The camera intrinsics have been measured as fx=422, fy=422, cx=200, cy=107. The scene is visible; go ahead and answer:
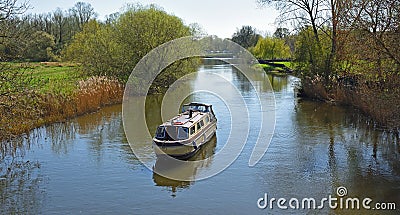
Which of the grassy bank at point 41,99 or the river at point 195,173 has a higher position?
the grassy bank at point 41,99

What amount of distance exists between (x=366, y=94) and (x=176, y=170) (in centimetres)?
1040

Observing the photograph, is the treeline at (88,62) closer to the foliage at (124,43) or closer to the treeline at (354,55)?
the foliage at (124,43)

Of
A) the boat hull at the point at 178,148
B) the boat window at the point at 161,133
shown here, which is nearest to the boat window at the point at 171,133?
the boat window at the point at 161,133

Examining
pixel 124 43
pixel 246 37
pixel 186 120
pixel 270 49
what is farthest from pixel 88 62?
pixel 246 37

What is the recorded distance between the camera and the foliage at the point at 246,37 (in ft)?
311

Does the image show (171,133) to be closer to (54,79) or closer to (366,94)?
(366,94)

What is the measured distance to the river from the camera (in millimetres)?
10227

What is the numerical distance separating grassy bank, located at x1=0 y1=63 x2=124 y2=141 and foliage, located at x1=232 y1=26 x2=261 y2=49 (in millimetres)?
66131

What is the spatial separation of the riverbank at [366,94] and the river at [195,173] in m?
0.93

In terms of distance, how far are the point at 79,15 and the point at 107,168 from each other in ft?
210

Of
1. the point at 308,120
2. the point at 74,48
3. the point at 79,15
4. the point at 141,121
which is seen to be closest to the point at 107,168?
the point at 141,121

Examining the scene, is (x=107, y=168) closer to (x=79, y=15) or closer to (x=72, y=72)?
(x=72, y=72)

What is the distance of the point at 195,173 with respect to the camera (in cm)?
1278

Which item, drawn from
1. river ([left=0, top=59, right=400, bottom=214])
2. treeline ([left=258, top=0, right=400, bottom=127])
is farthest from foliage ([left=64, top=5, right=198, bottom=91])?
river ([left=0, top=59, right=400, bottom=214])
